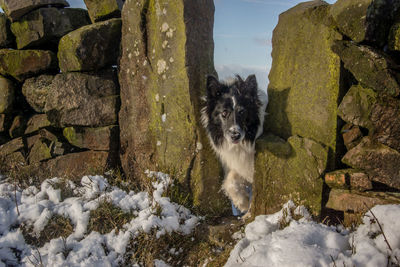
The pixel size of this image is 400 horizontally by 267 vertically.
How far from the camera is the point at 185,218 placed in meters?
3.94

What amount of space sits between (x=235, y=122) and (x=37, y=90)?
14.2ft

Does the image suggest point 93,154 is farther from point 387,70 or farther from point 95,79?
point 387,70

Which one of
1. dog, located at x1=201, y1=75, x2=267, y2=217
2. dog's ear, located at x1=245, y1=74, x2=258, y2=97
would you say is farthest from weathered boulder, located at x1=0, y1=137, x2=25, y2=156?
dog's ear, located at x1=245, y1=74, x2=258, y2=97

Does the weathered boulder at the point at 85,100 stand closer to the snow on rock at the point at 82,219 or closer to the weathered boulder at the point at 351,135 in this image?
the snow on rock at the point at 82,219

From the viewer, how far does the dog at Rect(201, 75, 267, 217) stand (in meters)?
3.73

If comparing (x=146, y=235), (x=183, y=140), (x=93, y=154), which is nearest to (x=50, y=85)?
(x=93, y=154)

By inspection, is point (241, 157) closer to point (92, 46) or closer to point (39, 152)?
point (92, 46)

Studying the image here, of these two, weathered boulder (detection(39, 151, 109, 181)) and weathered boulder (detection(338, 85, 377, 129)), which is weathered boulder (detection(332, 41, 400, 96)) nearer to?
weathered boulder (detection(338, 85, 377, 129))

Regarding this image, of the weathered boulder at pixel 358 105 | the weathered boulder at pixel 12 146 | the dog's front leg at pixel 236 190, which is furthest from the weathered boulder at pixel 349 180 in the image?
the weathered boulder at pixel 12 146

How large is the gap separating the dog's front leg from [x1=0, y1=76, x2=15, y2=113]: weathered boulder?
192 inches

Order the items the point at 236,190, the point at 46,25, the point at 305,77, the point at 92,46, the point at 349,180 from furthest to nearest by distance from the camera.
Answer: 1. the point at 46,25
2. the point at 92,46
3. the point at 236,190
4. the point at 305,77
5. the point at 349,180

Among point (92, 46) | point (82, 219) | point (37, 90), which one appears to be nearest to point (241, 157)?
point (82, 219)

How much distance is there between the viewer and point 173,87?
4.25 meters

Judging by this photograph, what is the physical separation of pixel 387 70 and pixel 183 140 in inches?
107
